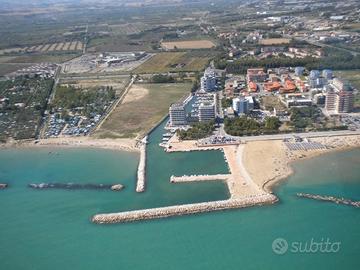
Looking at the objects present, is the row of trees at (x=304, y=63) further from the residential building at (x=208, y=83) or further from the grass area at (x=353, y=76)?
the residential building at (x=208, y=83)

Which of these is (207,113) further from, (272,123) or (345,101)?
(345,101)

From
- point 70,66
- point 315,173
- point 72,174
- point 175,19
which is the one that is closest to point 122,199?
point 72,174

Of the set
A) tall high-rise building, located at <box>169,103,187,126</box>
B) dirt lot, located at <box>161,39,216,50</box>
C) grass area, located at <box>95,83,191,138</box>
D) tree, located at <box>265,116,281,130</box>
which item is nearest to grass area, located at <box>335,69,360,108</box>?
tree, located at <box>265,116,281,130</box>

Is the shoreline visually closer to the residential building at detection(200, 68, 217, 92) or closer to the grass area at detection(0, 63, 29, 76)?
the residential building at detection(200, 68, 217, 92)

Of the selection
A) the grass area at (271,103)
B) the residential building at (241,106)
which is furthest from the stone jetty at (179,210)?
the grass area at (271,103)

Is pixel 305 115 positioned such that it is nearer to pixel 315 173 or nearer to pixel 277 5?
pixel 315 173

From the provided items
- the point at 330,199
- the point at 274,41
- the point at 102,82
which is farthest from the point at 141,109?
the point at 274,41
